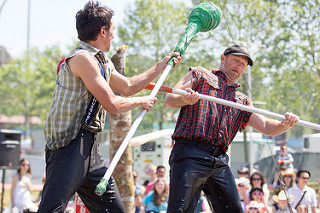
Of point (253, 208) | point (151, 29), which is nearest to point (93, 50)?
point (253, 208)

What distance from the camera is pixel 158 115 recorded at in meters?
12.0

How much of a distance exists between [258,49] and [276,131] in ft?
48.0

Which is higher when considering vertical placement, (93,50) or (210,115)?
(93,50)

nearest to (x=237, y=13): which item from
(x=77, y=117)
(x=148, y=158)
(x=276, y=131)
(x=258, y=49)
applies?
(x=258, y=49)

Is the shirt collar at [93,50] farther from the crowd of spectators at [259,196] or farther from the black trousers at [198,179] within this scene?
the crowd of spectators at [259,196]

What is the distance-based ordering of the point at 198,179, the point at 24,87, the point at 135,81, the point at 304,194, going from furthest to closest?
the point at 24,87 → the point at 304,194 → the point at 198,179 → the point at 135,81

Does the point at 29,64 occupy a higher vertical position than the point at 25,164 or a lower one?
higher

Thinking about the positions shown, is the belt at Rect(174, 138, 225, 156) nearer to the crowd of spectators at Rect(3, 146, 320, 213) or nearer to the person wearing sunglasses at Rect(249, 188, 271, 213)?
the crowd of spectators at Rect(3, 146, 320, 213)

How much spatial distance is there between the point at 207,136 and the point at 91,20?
4.64 ft

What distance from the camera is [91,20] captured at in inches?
148

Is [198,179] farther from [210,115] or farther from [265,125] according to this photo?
[265,125]

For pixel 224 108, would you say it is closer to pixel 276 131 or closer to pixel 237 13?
pixel 276 131

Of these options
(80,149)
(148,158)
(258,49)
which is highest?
(258,49)

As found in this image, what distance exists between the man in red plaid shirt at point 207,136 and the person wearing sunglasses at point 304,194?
14.8 ft
